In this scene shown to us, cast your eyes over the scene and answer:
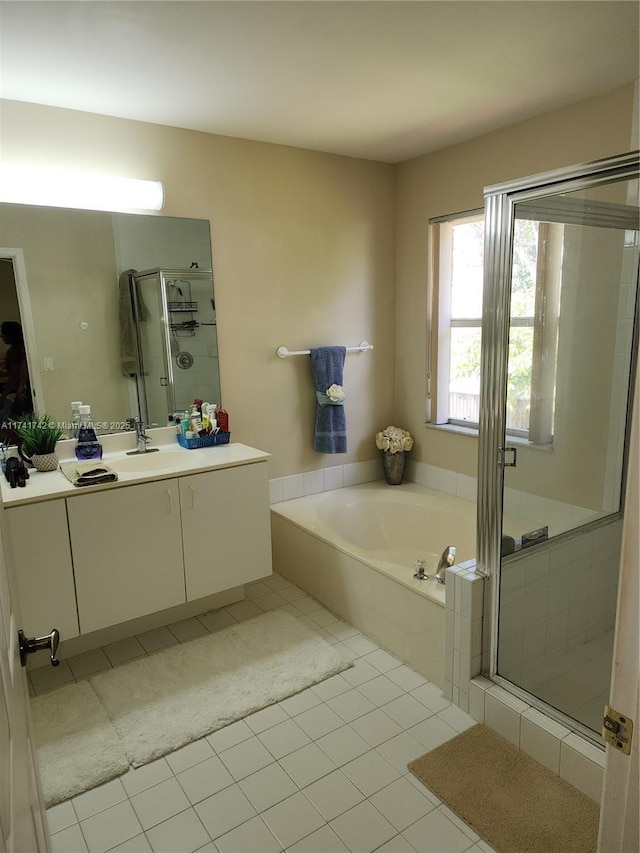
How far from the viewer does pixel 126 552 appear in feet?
7.69

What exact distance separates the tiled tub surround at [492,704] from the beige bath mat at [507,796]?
4 centimetres

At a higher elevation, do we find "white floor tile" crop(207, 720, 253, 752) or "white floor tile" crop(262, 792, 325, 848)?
"white floor tile" crop(207, 720, 253, 752)

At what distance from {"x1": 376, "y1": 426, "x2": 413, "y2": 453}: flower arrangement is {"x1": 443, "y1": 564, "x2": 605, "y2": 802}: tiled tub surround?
1498 millimetres

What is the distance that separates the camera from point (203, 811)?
1.73m

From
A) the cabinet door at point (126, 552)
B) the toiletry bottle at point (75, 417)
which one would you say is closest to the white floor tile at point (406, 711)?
the cabinet door at point (126, 552)

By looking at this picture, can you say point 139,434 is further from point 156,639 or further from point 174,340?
point 156,639

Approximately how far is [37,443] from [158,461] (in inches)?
21.1

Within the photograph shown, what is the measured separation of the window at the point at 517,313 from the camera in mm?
2037

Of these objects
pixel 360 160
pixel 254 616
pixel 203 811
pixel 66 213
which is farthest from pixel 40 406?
pixel 360 160

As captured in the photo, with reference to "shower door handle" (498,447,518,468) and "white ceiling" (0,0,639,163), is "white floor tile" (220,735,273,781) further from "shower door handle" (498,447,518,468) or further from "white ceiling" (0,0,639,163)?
"white ceiling" (0,0,639,163)

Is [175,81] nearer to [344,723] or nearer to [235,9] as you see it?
[235,9]

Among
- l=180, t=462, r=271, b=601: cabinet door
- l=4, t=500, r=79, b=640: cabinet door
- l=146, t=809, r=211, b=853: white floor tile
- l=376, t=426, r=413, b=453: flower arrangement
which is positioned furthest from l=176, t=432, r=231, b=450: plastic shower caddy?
l=146, t=809, r=211, b=853: white floor tile

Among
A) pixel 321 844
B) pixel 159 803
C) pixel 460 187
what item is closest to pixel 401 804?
pixel 321 844

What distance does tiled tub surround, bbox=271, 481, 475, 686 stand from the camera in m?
2.33
